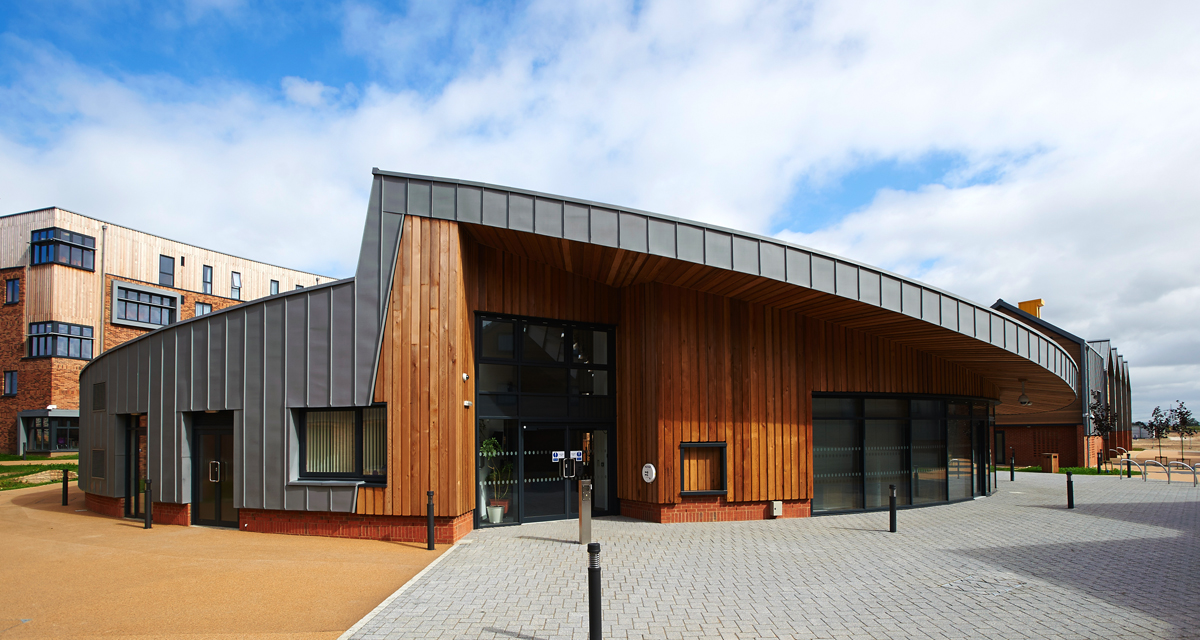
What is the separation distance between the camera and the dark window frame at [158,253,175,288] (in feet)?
133

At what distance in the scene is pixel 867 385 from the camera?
14047 millimetres

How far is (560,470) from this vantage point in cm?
1292

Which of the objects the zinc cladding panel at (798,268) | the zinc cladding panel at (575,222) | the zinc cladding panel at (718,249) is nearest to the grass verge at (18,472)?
the zinc cladding panel at (575,222)

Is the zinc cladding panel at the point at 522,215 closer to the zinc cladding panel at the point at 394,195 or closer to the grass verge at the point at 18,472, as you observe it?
the zinc cladding panel at the point at 394,195

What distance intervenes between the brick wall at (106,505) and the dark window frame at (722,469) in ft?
39.3

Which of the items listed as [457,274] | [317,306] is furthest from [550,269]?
[317,306]

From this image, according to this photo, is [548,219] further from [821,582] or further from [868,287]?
[821,582]

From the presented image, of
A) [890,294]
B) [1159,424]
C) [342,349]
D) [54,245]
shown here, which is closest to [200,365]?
[342,349]

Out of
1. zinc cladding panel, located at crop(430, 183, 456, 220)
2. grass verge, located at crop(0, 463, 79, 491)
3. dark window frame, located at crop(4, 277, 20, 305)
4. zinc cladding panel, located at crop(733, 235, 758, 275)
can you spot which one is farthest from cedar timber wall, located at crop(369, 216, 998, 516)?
dark window frame, located at crop(4, 277, 20, 305)

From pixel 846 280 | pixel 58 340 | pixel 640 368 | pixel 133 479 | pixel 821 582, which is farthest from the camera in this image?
pixel 58 340

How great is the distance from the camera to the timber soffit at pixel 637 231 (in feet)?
35.4

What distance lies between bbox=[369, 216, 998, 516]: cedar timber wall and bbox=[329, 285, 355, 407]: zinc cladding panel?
0.61 metres

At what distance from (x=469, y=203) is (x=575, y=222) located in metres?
1.86

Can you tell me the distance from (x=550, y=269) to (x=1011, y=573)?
8.94 meters
